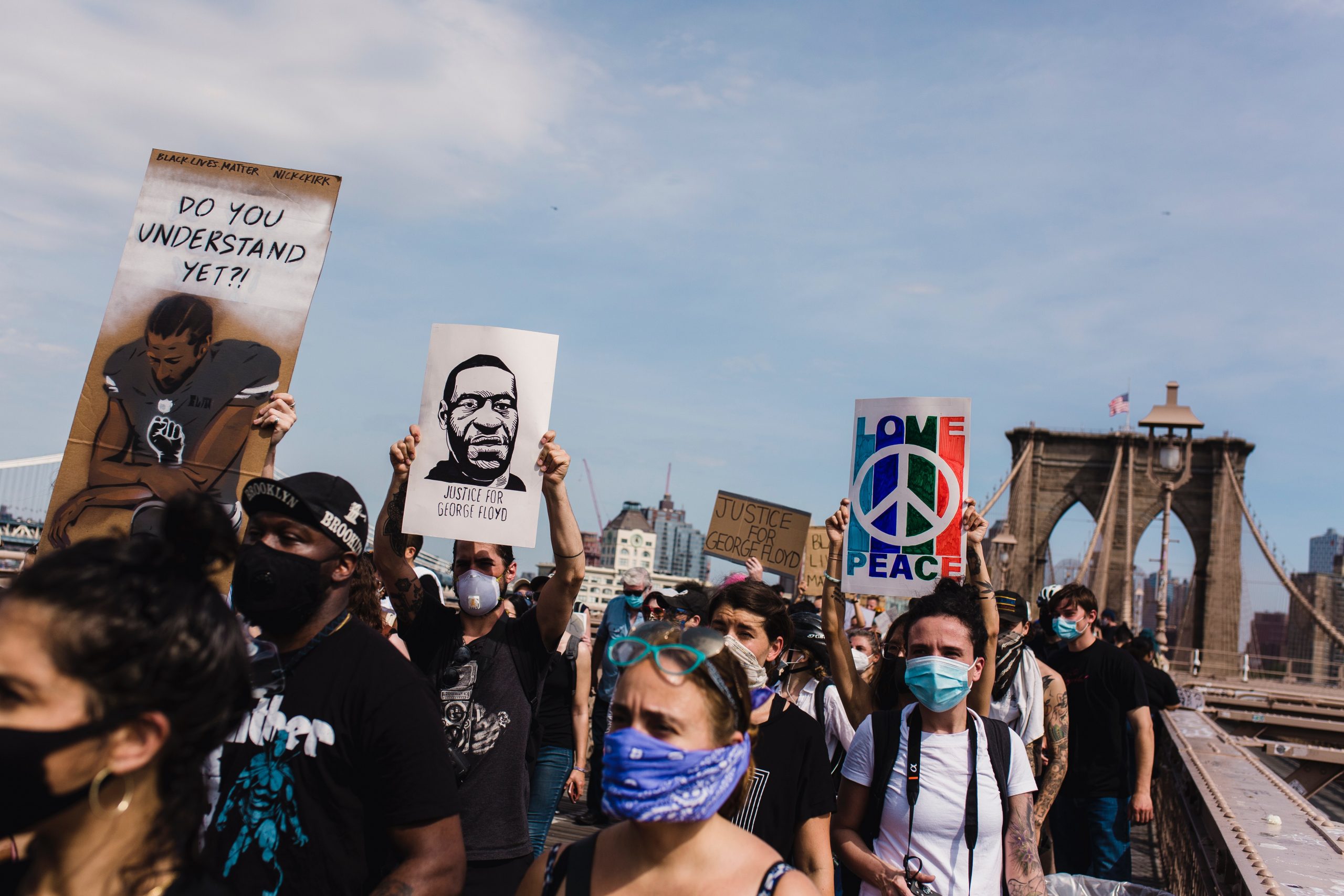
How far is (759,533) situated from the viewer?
10445 millimetres

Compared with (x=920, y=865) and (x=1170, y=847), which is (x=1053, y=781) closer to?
(x=920, y=865)

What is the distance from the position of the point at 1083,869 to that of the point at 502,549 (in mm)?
3883

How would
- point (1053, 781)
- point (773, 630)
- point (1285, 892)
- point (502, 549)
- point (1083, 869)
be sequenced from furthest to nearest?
point (1083, 869), point (1053, 781), point (502, 549), point (773, 630), point (1285, 892)

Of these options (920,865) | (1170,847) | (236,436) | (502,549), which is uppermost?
(236,436)

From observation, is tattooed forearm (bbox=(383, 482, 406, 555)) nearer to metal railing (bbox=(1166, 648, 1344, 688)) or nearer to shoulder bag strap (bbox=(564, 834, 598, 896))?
shoulder bag strap (bbox=(564, 834, 598, 896))

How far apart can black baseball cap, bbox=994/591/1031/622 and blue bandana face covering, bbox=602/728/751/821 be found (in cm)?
339

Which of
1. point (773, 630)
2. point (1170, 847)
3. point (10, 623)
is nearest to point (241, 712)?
point (10, 623)

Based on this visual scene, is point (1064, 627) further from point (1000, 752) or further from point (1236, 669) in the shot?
point (1236, 669)

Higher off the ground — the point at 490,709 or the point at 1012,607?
the point at 1012,607

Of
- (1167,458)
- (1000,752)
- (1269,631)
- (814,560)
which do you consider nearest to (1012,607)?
(1000,752)

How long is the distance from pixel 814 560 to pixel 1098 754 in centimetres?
685

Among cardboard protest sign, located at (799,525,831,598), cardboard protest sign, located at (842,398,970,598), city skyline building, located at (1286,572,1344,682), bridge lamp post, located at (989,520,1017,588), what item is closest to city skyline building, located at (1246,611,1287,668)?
city skyline building, located at (1286,572,1344,682)

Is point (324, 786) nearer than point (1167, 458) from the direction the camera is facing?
Yes

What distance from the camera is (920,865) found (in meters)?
3.20
